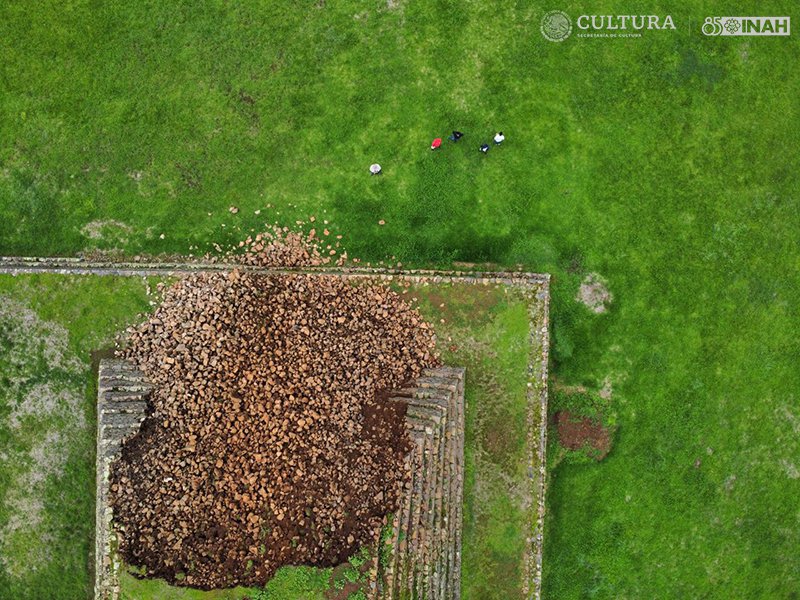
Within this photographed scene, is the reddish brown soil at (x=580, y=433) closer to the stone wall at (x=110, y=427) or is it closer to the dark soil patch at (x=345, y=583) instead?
the dark soil patch at (x=345, y=583)

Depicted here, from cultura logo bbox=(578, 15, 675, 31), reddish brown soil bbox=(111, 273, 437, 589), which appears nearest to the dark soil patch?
reddish brown soil bbox=(111, 273, 437, 589)

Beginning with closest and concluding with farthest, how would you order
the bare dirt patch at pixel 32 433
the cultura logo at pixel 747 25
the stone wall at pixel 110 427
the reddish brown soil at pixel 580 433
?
1. the stone wall at pixel 110 427
2. the bare dirt patch at pixel 32 433
3. the reddish brown soil at pixel 580 433
4. the cultura logo at pixel 747 25

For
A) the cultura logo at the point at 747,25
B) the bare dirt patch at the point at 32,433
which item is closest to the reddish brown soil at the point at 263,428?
the bare dirt patch at the point at 32,433

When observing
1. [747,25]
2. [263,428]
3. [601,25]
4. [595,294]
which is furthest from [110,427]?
[747,25]

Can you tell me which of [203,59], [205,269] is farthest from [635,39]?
[205,269]

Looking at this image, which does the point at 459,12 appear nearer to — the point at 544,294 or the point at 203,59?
the point at 203,59

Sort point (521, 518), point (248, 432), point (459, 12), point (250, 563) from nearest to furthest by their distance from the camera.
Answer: point (250, 563) < point (248, 432) < point (521, 518) < point (459, 12)

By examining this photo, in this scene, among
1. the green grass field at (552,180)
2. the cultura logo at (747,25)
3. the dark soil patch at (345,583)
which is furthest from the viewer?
the cultura logo at (747,25)

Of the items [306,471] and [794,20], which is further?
[794,20]
